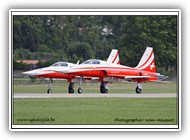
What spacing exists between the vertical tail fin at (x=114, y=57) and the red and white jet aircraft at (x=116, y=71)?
2.31 ft

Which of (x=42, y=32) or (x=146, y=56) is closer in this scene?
(x=42, y=32)

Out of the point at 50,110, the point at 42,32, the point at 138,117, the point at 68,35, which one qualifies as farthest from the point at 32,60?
the point at 138,117

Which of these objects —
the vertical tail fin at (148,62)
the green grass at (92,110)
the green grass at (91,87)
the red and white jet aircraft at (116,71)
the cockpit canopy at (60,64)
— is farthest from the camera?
the cockpit canopy at (60,64)

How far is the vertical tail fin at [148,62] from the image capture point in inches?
1372

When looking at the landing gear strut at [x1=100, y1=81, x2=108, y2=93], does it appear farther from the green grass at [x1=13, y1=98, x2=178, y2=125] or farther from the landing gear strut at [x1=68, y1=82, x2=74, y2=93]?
the green grass at [x1=13, y1=98, x2=178, y2=125]

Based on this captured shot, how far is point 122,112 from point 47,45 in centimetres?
921

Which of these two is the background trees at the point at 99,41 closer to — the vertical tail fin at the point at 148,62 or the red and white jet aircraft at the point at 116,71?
the vertical tail fin at the point at 148,62

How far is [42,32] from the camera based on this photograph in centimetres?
2900

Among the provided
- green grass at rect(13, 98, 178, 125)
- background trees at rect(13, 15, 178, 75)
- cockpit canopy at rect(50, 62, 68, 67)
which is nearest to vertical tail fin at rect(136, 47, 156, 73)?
background trees at rect(13, 15, 178, 75)

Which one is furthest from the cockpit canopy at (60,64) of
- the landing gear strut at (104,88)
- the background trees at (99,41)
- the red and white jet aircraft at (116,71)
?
the landing gear strut at (104,88)

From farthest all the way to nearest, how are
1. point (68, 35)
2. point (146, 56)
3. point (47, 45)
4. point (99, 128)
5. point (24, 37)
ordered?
point (146, 56) < point (68, 35) < point (47, 45) < point (24, 37) < point (99, 128)

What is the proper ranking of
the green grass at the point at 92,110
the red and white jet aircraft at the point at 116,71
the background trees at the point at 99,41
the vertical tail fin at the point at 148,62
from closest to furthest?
the green grass at the point at 92,110 < the background trees at the point at 99,41 < the vertical tail fin at the point at 148,62 < the red and white jet aircraft at the point at 116,71

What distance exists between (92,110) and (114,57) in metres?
14.4

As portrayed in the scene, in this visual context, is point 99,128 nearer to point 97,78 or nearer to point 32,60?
point 32,60
